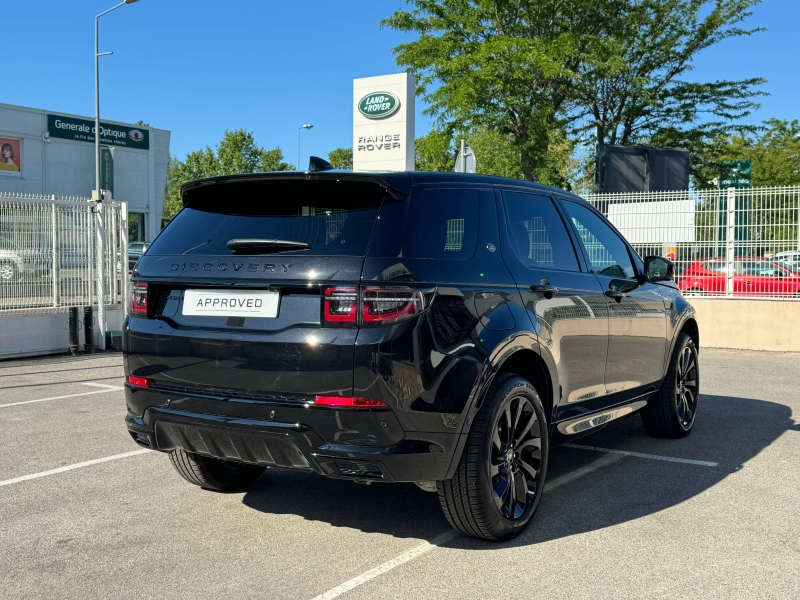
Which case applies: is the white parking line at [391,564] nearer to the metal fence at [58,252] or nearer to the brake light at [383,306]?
the brake light at [383,306]

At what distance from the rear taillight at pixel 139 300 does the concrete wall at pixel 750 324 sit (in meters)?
12.6

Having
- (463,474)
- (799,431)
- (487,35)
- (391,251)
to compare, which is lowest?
(799,431)

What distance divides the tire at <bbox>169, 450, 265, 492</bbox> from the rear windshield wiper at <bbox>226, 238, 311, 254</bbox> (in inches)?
54.9

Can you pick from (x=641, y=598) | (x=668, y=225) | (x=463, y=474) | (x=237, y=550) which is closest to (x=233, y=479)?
(x=237, y=550)

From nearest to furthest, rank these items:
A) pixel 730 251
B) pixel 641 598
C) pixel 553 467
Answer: pixel 641 598
pixel 553 467
pixel 730 251

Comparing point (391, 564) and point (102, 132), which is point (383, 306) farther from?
point (102, 132)

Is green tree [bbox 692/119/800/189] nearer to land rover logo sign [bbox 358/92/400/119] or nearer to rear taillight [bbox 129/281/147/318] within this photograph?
land rover logo sign [bbox 358/92/400/119]

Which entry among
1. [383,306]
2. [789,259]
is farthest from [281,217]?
[789,259]

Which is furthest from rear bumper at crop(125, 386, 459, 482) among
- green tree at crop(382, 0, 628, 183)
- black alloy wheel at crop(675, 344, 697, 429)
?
green tree at crop(382, 0, 628, 183)

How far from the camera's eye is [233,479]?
16.0 feet

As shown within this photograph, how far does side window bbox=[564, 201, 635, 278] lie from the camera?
529 centimetres

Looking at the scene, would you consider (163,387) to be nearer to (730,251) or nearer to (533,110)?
(730,251)

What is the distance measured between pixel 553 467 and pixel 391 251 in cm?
257

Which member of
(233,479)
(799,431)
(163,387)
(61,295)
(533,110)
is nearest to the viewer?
(163,387)
